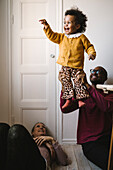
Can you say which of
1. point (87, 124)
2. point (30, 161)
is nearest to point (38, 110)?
point (87, 124)

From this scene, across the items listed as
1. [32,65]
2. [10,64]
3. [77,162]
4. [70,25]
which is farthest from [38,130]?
[70,25]

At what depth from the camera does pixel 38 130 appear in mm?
2432

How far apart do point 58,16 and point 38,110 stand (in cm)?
137

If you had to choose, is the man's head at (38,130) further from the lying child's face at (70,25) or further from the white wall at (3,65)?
the lying child's face at (70,25)

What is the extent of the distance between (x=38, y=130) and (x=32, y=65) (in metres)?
0.92

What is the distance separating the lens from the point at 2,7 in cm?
259

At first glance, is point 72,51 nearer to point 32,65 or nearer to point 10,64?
point 32,65

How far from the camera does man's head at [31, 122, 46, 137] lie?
7.93 feet

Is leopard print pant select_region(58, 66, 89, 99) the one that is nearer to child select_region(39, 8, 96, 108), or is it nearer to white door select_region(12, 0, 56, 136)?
child select_region(39, 8, 96, 108)

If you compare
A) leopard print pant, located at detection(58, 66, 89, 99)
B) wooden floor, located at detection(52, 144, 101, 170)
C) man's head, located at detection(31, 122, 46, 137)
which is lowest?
wooden floor, located at detection(52, 144, 101, 170)

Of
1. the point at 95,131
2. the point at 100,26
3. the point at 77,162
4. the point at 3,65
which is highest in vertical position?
the point at 100,26

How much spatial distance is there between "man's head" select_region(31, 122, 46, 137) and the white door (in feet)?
0.51

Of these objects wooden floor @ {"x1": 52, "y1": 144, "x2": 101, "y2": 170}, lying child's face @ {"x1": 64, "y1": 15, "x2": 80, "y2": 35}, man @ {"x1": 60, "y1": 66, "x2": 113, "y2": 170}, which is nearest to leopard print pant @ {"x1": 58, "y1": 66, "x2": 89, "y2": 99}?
lying child's face @ {"x1": 64, "y1": 15, "x2": 80, "y2": 35}

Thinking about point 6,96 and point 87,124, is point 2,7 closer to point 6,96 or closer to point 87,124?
point 6,96
